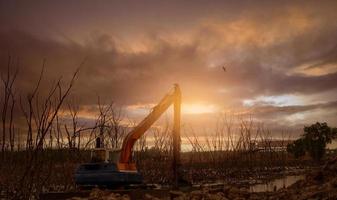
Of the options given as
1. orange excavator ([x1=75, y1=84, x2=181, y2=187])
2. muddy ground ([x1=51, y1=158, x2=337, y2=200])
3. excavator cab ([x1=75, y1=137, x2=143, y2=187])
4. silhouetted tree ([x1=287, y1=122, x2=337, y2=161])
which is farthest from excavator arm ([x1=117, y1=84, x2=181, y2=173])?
silhouetted tree ([x1=287, y1=122, x2=337, y2=161])

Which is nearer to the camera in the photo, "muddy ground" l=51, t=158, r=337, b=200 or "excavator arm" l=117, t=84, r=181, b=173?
→ "muddy ground" l=51, t=158, r=337, b=200

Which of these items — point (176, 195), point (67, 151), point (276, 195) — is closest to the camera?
point (276, 195)

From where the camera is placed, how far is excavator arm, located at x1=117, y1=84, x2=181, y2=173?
13.7 m

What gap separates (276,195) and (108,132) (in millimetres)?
9628

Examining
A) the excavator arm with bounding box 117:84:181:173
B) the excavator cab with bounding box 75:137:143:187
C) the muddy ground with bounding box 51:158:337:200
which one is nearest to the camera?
the muddy ground with bounding box 51:158:337:200

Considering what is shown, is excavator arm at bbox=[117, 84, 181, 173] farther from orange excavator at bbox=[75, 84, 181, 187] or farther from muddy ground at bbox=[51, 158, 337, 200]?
muddy ground at bbox=[51, 158, 337, 200]

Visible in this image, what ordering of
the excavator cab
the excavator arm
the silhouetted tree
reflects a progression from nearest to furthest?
the excavator cab, the excavator arm, the silhouetted tree

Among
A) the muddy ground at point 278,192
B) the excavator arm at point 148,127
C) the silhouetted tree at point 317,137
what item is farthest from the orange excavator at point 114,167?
the silhouetted tree at point 317,137

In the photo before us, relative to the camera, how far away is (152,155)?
70.7 ft

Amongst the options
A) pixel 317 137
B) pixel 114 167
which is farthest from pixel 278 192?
pixel 317 137

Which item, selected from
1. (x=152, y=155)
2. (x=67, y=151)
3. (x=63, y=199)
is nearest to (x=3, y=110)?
(x=63, y=199)

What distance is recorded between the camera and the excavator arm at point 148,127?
13703mm

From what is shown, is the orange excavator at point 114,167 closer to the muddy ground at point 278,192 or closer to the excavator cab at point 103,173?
the excavator cab at point 103,173

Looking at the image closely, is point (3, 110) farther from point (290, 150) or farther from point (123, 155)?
point (290, 150)
